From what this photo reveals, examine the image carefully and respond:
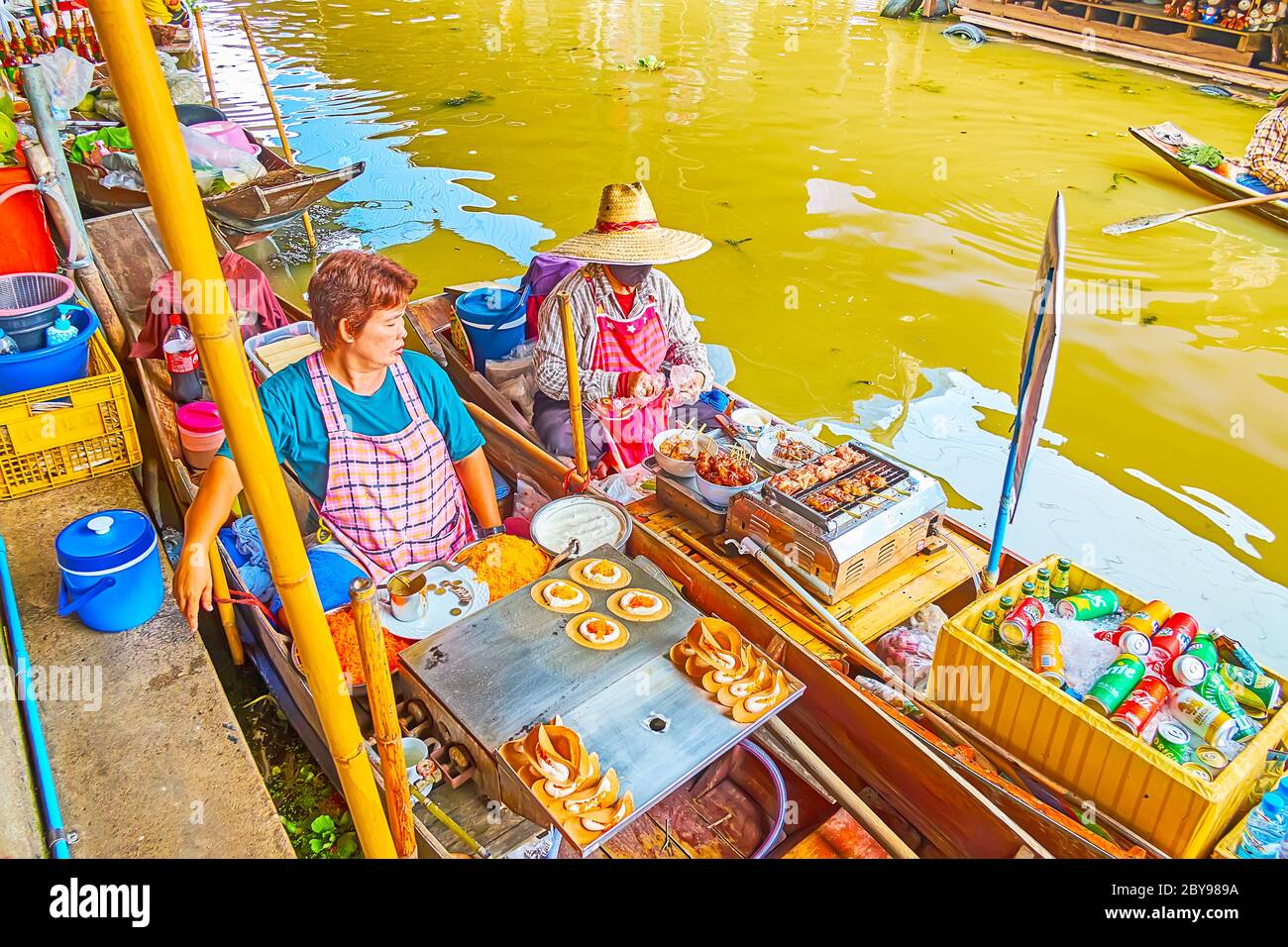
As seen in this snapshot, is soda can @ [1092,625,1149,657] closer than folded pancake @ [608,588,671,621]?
Yes

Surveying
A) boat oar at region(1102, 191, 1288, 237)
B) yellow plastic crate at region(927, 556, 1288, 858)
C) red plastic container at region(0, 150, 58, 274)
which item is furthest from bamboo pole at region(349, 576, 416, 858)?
boat oar at region(1102, 191, 1288, 237)

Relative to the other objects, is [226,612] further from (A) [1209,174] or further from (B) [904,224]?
(A) [1209,174]

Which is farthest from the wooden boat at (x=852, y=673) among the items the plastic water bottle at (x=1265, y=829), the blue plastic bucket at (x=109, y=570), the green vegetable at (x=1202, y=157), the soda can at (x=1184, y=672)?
the green vegetable at (x=1202, y=157)

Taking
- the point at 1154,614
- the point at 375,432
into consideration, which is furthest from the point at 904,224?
the point at 375,432

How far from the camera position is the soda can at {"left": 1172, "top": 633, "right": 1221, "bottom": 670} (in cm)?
270

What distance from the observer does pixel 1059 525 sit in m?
5.48

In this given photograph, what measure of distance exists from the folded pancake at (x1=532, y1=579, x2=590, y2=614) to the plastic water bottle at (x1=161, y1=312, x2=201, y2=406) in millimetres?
3086

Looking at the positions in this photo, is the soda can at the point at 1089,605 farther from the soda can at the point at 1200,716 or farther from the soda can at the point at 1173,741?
the soda can at the point at 1173,741

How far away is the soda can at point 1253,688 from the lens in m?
2.63

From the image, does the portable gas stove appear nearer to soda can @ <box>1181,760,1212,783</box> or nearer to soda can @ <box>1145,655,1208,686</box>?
soda can @ <box>1145,655,1208,686</box>

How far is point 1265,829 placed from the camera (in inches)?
91.0

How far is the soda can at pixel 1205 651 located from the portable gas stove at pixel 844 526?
1.01m

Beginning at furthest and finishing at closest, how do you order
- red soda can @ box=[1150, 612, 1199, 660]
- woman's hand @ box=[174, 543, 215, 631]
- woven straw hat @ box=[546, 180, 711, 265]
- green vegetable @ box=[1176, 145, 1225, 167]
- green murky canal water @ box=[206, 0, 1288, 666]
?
green vegetable @ box=[1176, 145, 1225, 167], green murky canal water @ box=[206, 0, 1288, 666], woven straw hat @ box=[546, 180, 711, 265], red soda can @ box=[1150, 612, 1199, 660], woman's hand @ box=[174, 543, 215, 631]

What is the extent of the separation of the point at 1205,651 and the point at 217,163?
751 cm
